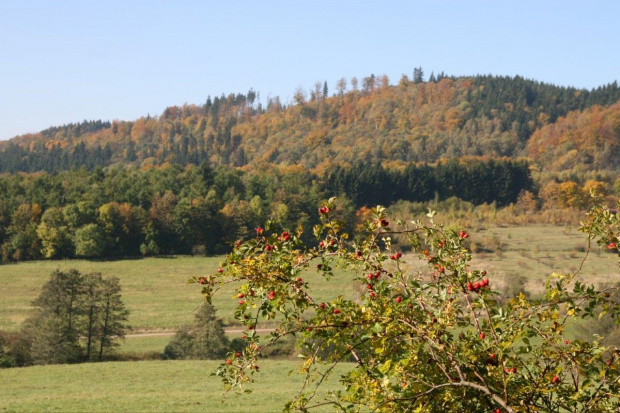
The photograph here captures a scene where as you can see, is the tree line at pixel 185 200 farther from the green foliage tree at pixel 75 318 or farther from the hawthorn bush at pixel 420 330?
the hawthorn bush at pixel 420 330

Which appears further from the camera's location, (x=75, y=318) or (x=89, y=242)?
(x=89, y=242)

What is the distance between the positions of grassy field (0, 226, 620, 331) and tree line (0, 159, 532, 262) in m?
4.02

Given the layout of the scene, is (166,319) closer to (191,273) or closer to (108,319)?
(108,319)

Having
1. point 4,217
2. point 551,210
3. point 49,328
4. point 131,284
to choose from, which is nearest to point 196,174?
point 4,217

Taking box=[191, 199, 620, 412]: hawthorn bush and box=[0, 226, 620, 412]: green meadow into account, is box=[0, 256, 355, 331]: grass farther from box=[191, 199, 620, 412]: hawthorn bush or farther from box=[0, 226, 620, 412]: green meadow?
box=[191, 199, 620, 412]: hawthorn bush

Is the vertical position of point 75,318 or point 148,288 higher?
point 75,318

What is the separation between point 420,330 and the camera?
4379mm

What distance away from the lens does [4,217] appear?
88438 mm

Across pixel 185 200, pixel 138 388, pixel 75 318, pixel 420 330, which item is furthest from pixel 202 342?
pixel 185 200

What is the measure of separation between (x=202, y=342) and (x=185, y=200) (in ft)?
183

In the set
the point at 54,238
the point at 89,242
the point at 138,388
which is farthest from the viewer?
the point at 54,238

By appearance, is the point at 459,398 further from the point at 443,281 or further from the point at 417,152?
the point at 417,152

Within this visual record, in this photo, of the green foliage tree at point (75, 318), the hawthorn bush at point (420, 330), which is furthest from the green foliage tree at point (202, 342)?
the hawthorn bush at point (420, 330)

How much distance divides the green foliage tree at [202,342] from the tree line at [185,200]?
154 ft
